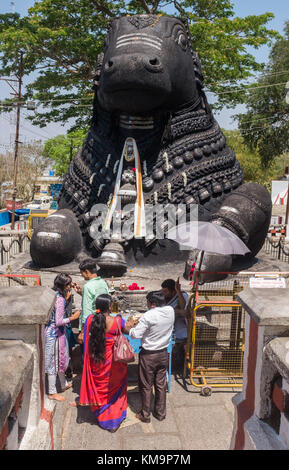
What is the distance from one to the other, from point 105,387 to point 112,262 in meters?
2.19

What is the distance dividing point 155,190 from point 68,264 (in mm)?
1677

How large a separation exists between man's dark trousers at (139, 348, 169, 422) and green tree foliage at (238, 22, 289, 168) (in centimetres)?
2137

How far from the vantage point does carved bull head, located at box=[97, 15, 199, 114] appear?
526 cm

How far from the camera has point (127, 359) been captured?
327cm

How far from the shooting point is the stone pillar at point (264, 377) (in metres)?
2.12

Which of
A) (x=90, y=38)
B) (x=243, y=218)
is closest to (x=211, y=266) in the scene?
(x=243, y=218)

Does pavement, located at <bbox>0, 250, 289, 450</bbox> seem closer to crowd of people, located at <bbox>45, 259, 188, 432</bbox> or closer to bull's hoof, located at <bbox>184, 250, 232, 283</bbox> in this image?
crowd of people, located at <bbox>45, 259, 188, 432</bbox>

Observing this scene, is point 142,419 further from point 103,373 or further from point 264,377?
point 264,377

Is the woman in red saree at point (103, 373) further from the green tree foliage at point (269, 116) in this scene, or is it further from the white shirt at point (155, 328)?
the green tree foliage at point (269, 116)

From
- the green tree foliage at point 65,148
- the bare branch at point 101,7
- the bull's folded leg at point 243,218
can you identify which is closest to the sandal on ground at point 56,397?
the bull's folded leg at point 243,218

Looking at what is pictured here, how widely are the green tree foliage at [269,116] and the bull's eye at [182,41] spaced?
17774 mm

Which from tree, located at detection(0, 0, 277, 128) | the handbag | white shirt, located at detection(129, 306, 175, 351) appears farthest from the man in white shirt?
tree, located at detection(0, 0, 277, 128)

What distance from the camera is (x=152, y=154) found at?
6105 millimetres

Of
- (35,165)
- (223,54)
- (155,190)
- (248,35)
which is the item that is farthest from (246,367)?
(35,165)
